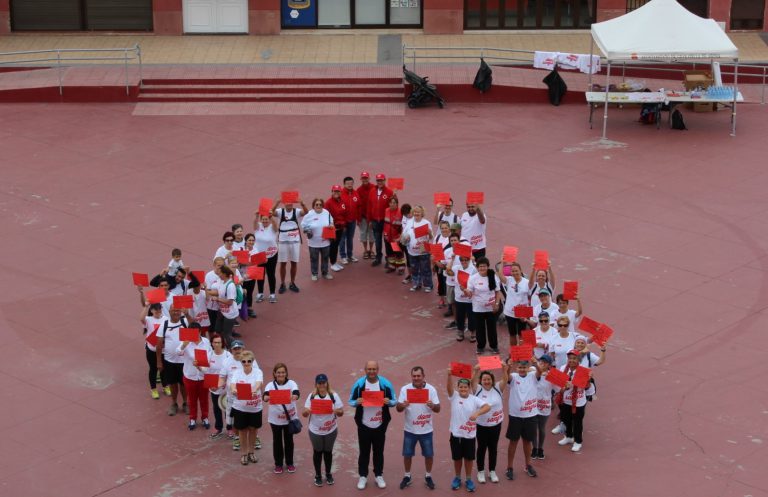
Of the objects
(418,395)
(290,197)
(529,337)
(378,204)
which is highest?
(290,197)

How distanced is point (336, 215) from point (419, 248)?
1707mm

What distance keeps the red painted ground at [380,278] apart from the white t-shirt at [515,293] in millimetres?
1048

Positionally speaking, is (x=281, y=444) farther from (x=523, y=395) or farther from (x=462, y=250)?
(x=462, y=250)

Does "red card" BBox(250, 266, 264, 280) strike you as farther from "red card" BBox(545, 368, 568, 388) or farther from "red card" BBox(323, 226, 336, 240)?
"red card" BBox(545, 368, 568, 388)

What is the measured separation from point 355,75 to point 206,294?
13.9 metres

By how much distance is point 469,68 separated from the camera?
31656mm

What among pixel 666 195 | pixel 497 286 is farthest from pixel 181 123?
pixel 497 286

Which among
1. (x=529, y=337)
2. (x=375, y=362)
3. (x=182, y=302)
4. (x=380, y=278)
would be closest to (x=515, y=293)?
(x=529, y=337)

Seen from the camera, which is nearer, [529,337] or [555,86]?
[529,337]

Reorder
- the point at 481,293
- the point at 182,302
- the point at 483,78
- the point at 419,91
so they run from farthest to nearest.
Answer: the point at 483,78
the point at 419,91
the point at 481,293
the point at 182,302

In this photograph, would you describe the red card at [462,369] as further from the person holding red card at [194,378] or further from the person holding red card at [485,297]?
the person holding red card at [485,297]

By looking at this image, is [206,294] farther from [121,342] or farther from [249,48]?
[249,48]

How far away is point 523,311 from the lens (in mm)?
17734

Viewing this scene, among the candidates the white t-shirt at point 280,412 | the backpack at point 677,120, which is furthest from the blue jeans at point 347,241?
the backpack at point 677,120
